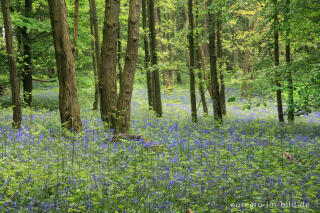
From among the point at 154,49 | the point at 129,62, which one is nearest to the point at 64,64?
the point at 129,62

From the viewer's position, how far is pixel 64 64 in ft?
27.7

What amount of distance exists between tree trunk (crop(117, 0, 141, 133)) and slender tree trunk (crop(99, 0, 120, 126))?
1.37 ft

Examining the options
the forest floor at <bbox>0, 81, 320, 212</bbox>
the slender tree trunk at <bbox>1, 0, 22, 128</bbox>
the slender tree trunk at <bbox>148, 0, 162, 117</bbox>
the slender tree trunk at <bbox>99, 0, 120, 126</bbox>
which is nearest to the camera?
the forest floor at <bbox>0, 81, 320, 212</bbox>

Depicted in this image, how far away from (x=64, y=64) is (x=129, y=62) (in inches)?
82.5

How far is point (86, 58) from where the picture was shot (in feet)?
62.7

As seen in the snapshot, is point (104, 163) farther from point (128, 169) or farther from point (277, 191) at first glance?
point (277, 191)

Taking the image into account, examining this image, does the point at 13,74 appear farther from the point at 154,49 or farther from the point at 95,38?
the point at 154,49

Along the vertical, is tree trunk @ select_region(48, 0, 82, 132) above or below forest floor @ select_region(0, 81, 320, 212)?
above

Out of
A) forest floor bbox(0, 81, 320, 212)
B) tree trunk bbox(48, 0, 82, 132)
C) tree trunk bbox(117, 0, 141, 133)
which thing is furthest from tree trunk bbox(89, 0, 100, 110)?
forest floor bbox(0, 81, 320, 212)

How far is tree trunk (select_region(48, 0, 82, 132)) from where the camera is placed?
26.9 ft

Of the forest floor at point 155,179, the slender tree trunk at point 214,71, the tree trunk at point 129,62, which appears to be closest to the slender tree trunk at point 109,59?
the tree trunk at point 129,62

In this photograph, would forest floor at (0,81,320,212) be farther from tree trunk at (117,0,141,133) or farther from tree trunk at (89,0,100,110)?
tree trunk at (89,0,100,110)

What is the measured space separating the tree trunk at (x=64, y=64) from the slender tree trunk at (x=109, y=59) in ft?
3.49

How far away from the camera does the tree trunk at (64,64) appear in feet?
26.9
